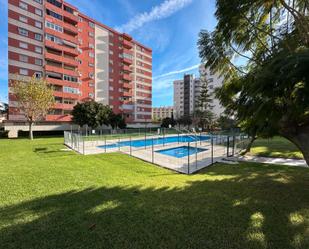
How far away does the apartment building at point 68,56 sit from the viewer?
29.2m

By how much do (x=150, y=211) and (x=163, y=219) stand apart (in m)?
0.47

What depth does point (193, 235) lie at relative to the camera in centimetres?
314

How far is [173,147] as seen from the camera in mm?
17188

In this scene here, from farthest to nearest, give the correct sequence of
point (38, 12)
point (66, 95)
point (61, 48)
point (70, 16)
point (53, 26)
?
point (70, 16) → point (66, 95) → point (61, 48) → point (53, 26) → point (38, 12)

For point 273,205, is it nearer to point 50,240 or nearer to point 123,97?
Result: point 50,240

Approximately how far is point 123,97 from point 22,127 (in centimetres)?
2402

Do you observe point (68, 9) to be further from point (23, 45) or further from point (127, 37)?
point (127, 37)

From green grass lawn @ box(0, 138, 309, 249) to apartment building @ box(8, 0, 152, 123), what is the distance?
29622 mm

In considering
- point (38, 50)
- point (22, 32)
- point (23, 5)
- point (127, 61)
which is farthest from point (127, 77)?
point (23, 5)

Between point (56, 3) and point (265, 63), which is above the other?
point (56, 3)

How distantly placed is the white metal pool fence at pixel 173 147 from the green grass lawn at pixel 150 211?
2993mm

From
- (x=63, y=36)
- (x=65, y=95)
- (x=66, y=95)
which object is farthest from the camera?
(x=66, y=95)

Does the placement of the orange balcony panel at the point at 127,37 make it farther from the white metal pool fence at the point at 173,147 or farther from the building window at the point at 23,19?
the white metal pool fence at the point at 173,147

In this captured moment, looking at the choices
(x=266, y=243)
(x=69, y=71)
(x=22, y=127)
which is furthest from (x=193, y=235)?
(x=69, y=71)
